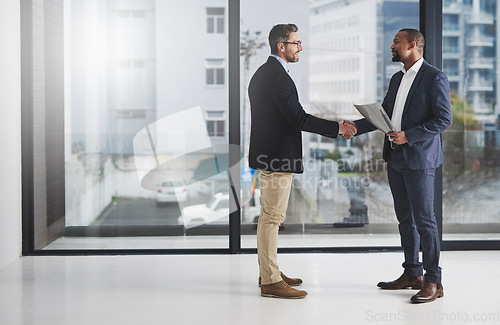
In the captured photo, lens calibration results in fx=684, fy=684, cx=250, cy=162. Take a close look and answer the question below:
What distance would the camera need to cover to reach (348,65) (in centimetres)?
492

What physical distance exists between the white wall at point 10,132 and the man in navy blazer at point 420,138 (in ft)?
8.47

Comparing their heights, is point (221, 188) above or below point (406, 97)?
below

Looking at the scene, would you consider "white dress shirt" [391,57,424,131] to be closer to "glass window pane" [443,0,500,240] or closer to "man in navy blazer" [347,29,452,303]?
"man in navy blazer" [347,29,452,303]

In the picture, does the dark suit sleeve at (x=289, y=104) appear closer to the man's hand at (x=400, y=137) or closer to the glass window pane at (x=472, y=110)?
the man's hand at (x=400, y=137)

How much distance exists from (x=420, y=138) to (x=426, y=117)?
151 millimetres

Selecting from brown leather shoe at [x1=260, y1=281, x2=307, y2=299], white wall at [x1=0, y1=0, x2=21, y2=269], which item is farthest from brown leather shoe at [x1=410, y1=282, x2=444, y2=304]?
white wall at [x1=0, y1=0, x2=21, y2=269]

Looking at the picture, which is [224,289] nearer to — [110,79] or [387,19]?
[110,79]

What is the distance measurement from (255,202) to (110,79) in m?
1.38

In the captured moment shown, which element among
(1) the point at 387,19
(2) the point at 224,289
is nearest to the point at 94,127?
(2) the point at 224,289

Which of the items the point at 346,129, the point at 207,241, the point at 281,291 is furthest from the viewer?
the point at 207,241

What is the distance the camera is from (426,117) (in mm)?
3836

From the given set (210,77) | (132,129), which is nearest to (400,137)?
(210,77)

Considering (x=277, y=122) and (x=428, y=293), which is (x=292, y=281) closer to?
(x=428, y=293)

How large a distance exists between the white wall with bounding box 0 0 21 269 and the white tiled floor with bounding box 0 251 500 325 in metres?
0.21
